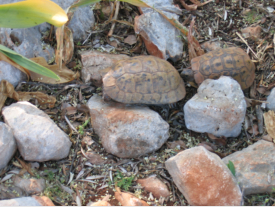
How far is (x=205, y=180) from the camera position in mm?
2355

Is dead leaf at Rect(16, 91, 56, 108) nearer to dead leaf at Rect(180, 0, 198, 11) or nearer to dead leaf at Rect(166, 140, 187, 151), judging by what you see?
dead leaf at Rect(166, 140, 187, 151)

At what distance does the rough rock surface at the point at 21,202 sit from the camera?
2172 millimetres

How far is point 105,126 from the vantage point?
9.75 ft

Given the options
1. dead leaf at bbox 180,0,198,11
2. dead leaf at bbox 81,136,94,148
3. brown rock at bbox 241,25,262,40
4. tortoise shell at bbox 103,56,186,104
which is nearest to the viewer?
dead leaf at bbox 81,136,94,148

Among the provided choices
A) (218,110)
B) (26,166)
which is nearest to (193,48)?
(218,110)

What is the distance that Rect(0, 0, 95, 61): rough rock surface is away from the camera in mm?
3359

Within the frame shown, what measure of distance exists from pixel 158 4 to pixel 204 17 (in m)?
0.74

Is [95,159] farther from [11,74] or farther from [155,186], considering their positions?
[11,74]

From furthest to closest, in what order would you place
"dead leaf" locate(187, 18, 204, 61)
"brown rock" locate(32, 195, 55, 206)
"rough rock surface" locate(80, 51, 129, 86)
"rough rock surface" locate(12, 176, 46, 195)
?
1. "dead leaf" locate(187, 18, 204, 61)
2. "rough rock surface" locate(80, 51, 129, 86)
3. "rough rock surface" locate(12, 176, 46, 195)
4. "brown rock" locate(32, 195, 55, 206)

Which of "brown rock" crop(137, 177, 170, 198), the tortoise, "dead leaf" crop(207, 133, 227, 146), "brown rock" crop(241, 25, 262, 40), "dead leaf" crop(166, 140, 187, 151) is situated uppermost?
"brown rock" crop(241, 25, 262, 40)

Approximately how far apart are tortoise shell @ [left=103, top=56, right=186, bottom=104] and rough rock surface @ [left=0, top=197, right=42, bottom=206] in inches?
53.3

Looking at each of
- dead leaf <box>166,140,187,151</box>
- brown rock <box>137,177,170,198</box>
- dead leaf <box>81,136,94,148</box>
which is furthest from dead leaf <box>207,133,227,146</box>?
dead leaf <box>81,136,94,148</box>

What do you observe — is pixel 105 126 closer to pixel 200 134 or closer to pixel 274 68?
pixel 200 134

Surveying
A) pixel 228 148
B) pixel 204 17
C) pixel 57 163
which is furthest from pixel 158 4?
pixel 57 163
